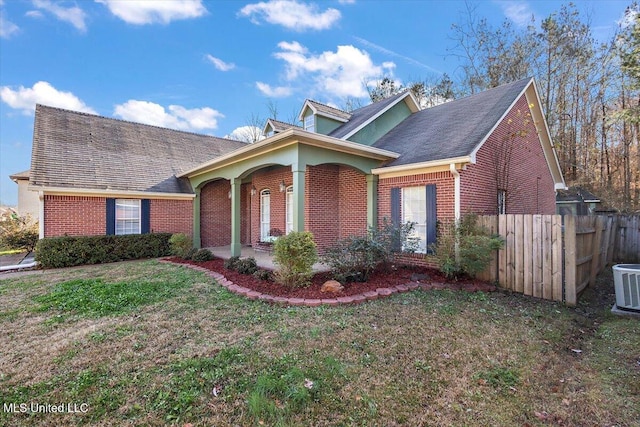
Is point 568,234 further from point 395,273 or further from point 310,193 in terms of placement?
point 310,193

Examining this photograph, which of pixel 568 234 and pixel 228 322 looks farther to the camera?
pixel 568 234

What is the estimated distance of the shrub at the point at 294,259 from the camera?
6191mm

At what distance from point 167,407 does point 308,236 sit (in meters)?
4.19

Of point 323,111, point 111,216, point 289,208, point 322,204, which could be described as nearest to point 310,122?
point 323,111

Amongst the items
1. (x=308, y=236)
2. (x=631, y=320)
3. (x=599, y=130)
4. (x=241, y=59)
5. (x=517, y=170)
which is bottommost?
(x=631, y=320)

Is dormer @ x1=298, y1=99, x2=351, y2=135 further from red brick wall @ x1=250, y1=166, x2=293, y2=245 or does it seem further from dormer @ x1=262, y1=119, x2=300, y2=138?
red brick wall @ x1=250, y1=166, x2=293, y2=245

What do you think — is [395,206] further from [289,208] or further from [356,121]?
[356,121]

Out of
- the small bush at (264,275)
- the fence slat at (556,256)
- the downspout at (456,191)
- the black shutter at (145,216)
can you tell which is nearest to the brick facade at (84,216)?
the black shutter at (145,216)

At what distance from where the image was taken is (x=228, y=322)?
4.50 m

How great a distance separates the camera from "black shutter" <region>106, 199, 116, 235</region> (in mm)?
11203

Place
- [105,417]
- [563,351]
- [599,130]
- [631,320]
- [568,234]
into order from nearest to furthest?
[105,417] < [563,351] < [631,320] < [568,234] < [599,130]

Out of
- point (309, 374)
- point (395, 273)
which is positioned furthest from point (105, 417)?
point (395, 273)

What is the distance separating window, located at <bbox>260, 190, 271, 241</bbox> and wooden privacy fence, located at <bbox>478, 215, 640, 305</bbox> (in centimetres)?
771

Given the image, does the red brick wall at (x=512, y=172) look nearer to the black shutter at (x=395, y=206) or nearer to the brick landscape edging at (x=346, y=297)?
the black shutter at (x=395, y=206)
